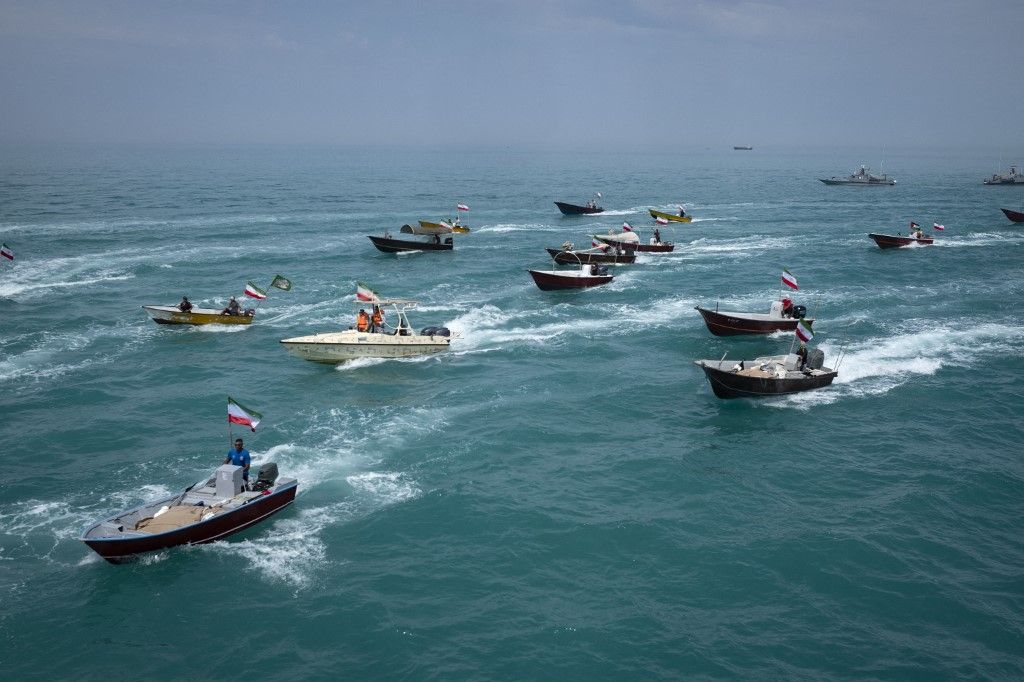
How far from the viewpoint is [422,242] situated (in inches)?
3105

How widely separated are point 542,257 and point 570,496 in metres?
49.7

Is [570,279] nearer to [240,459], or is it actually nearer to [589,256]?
[589,256]

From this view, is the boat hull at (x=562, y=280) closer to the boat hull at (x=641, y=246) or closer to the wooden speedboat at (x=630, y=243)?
the wooden speedboat at (x=630, y=243)

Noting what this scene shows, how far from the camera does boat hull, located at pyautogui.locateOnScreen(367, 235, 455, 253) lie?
77.1 meters

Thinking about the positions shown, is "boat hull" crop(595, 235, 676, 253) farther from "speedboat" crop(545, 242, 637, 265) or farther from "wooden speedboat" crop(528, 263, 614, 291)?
"wooden speedboat" crop(528, 263, 614, 291)

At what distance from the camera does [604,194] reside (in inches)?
5556

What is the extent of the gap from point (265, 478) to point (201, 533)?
2.86 m

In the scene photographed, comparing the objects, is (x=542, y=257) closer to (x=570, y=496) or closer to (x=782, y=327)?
(x=782, y=327)

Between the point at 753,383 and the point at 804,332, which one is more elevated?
the point at 804,332

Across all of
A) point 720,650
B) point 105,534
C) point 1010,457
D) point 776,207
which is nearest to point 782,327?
point 1010,457

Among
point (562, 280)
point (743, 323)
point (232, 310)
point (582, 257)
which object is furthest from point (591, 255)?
point (232, 310)

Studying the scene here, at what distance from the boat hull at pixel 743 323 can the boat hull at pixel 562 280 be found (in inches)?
594

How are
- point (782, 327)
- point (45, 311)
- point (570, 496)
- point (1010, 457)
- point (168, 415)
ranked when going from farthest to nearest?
1. point (45, 311)
2. point (782, 327)
3. point (168, 415)
4. point (1010, 457)
5. point (570, 496)

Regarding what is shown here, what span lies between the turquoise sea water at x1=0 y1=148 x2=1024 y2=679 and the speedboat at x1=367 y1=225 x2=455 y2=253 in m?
13.0
